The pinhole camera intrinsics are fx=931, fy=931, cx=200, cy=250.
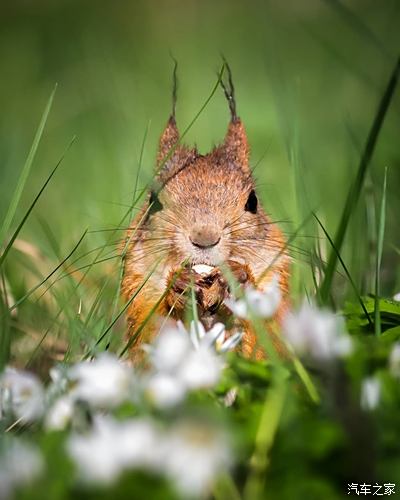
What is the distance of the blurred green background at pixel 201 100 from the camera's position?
3240 mm

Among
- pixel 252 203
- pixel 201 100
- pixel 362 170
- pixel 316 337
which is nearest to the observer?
pixel 316 337

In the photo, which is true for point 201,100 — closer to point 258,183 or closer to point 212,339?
point 258,183

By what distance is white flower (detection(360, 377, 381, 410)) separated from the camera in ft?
4.89

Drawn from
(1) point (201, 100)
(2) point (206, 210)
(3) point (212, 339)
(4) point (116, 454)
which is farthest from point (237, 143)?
(1) point (201, 100)

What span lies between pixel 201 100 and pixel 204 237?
4.33 meters

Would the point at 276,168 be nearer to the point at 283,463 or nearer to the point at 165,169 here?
the point at 165,169

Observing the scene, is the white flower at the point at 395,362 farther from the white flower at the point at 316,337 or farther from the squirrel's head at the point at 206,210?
the squirrel's head at the point at 206,210

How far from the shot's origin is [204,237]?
256cm

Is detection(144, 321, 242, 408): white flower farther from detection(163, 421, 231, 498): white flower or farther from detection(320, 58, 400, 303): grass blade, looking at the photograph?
detection(320, 58, 400, 303): grass blade

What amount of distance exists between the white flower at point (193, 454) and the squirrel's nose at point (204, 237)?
138cm

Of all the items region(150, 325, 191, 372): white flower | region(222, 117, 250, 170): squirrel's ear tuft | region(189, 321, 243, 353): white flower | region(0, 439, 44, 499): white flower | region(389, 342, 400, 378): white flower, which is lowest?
region(0, 439, 44, 499): white flower

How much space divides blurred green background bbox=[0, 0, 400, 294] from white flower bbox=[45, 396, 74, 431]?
1217 millimetres

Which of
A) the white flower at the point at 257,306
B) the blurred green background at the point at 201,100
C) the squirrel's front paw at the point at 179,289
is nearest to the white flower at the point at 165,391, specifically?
the white flower at the point at 257,306

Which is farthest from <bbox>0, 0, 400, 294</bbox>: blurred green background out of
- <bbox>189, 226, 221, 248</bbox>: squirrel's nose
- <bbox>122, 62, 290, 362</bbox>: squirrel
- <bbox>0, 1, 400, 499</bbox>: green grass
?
<bbox>189, 226, 221, 248</bbox>: squirrel's nose
